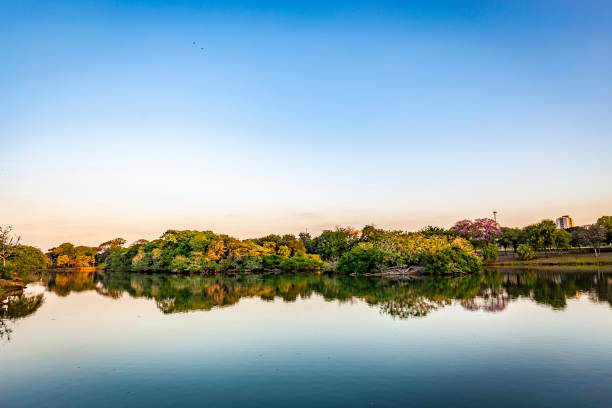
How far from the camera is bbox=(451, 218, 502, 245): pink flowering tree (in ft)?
206

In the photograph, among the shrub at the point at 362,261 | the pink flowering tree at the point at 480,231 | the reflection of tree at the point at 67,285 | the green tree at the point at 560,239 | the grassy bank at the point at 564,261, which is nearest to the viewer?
the reflection of tree at the point at 67,285

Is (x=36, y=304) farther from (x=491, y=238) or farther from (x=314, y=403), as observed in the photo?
(x=491, y=238)

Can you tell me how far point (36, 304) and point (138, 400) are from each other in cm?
2359

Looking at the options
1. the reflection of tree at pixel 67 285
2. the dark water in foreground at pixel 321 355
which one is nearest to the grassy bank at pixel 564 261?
the dark water in foreground at pixel 321 355

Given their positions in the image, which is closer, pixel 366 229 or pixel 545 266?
pixel 545 266

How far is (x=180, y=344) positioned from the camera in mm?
14617

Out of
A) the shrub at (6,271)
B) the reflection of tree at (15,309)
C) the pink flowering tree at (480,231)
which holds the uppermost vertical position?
the pink flowering tree at (480,231)

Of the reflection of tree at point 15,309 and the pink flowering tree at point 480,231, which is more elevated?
the pink flowering tree at point 480,231

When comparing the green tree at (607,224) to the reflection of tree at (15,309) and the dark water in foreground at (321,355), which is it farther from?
the reflection of tree at (15,309)

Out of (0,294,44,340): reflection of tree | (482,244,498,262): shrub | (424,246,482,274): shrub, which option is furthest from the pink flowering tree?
(0,294,44,340): reflection of tree

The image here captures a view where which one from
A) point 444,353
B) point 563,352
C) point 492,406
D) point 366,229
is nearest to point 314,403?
point 492,406

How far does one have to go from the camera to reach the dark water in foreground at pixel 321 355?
927cm

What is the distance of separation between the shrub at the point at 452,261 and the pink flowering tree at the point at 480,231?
51.7 feet

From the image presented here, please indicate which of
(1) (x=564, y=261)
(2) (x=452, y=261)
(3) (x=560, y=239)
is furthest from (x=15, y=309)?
(3) (x=560, y=239)
